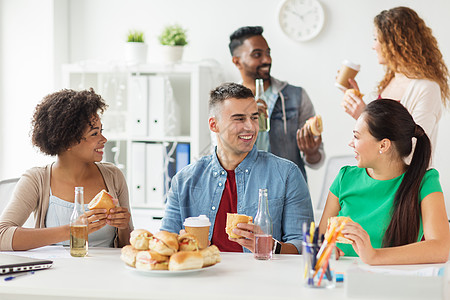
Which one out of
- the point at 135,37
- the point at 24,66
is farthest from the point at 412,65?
the point at 24,66

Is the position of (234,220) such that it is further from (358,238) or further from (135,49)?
(135,49)

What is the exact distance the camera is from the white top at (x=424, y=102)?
2682 millimetres

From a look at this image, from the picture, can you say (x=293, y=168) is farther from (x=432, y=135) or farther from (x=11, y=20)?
(x=11, y=20)

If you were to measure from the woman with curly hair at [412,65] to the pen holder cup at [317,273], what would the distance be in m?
1.44

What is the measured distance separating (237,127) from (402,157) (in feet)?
2.00

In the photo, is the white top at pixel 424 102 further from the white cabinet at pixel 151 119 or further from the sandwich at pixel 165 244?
the sandwich at pixel 165 244

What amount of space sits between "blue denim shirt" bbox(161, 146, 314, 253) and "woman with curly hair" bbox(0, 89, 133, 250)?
20 centimetres

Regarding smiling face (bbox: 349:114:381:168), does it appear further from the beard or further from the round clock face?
the round clock face

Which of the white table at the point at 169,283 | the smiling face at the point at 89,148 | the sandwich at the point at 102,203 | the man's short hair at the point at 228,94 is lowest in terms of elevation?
the white table at the point at 169,283

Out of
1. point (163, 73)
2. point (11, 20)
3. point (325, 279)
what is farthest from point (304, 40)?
point (325, 279)

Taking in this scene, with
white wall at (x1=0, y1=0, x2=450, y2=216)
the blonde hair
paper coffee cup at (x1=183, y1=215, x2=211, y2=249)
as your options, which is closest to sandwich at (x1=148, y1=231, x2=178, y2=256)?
paper coffee cup at (x1=183, y1=215, x2=211, y2=249)


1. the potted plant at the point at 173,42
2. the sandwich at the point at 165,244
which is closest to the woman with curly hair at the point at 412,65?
the potted plant at the point at 173,42

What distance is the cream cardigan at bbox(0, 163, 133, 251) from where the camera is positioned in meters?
1.94

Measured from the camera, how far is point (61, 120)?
221cm
